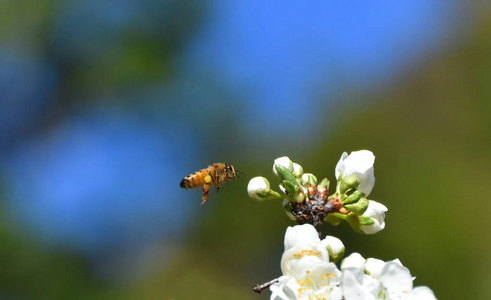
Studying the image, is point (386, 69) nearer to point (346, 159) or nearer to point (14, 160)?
point (14, 160)

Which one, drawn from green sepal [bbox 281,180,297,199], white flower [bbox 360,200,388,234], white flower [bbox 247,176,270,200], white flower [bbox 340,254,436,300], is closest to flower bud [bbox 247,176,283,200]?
white flower [bbox 247,176,270,200]

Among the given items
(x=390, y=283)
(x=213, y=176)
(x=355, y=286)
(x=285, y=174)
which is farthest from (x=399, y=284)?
(x=213, y=176)

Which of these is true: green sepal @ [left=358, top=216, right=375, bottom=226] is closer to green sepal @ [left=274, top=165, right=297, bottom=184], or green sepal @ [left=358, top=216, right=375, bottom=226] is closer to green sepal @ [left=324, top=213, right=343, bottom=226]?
green sepal @ [left=324, top=213, right=343, bottom=226]

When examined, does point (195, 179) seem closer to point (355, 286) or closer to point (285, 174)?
point (285, 174)

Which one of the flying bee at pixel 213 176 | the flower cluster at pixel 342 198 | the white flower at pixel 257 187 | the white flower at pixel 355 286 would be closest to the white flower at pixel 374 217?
the flower cluster at pixel 342 198

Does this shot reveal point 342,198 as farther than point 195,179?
No

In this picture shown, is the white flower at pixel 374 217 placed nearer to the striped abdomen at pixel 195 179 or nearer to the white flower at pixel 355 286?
the white flower at pixel 355 286
